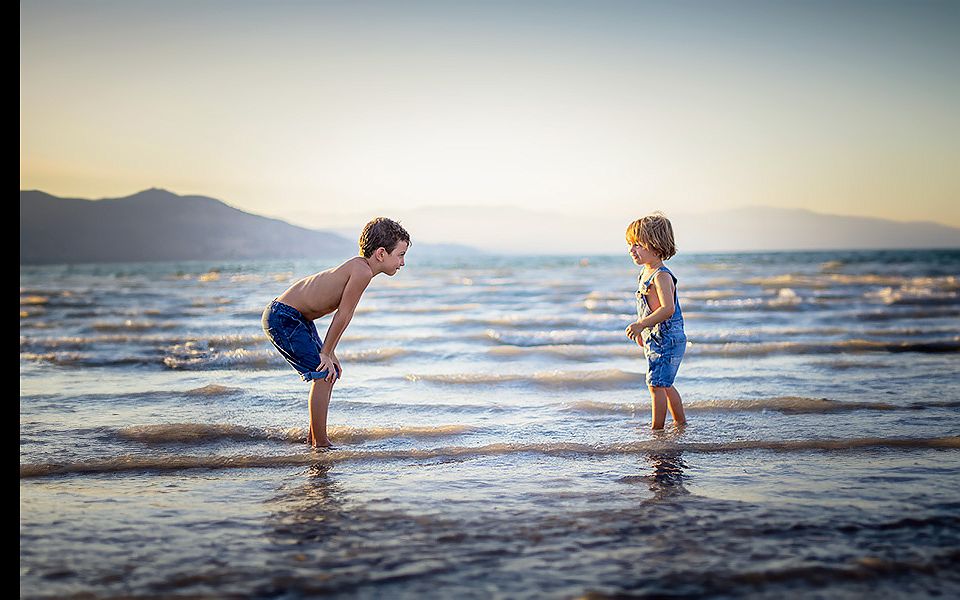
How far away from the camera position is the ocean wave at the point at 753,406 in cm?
640

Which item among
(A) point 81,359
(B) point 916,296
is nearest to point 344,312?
(A) point 81,359

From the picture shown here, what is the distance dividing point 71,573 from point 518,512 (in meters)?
1.99

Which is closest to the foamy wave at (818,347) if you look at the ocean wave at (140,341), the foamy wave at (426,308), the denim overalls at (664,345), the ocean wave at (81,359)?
the denim overalls at (664,345)

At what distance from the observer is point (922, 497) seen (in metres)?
3.83

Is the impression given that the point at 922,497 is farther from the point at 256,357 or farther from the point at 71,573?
the point at 256,357

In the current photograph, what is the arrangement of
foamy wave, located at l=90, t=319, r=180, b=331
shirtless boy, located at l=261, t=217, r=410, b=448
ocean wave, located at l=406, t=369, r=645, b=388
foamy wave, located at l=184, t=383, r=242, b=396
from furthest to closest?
foamy wave, located at l=90, t=319, r=180, b=331 < ocean wave, located at l=406, t=369, r=645, b=388 < foamy wave, located at l=184, t=383, r=242, b=396 < shirtless boy, located at l=261, t=217, r=410, b=448

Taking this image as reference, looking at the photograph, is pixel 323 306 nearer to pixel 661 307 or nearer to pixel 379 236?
→ pixel 379 236

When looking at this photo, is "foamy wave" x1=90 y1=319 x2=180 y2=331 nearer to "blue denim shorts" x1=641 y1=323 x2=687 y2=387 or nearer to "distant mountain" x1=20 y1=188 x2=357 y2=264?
"blue denim shorts" x1=641 y1=323 x2=687 y2=387

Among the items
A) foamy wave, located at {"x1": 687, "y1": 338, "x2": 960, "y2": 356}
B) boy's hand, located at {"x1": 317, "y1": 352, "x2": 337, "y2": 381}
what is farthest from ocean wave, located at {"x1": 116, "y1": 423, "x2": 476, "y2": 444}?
foamy wave, located at {"x1": 687, "y1": 338, "x2": 960, "y2": 356}

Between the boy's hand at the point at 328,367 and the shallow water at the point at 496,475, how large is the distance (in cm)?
53

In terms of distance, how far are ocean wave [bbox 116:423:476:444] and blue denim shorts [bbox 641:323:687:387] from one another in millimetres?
1517

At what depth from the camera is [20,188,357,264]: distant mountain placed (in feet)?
215

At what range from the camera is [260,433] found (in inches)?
227

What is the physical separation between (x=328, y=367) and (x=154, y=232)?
280 ft
